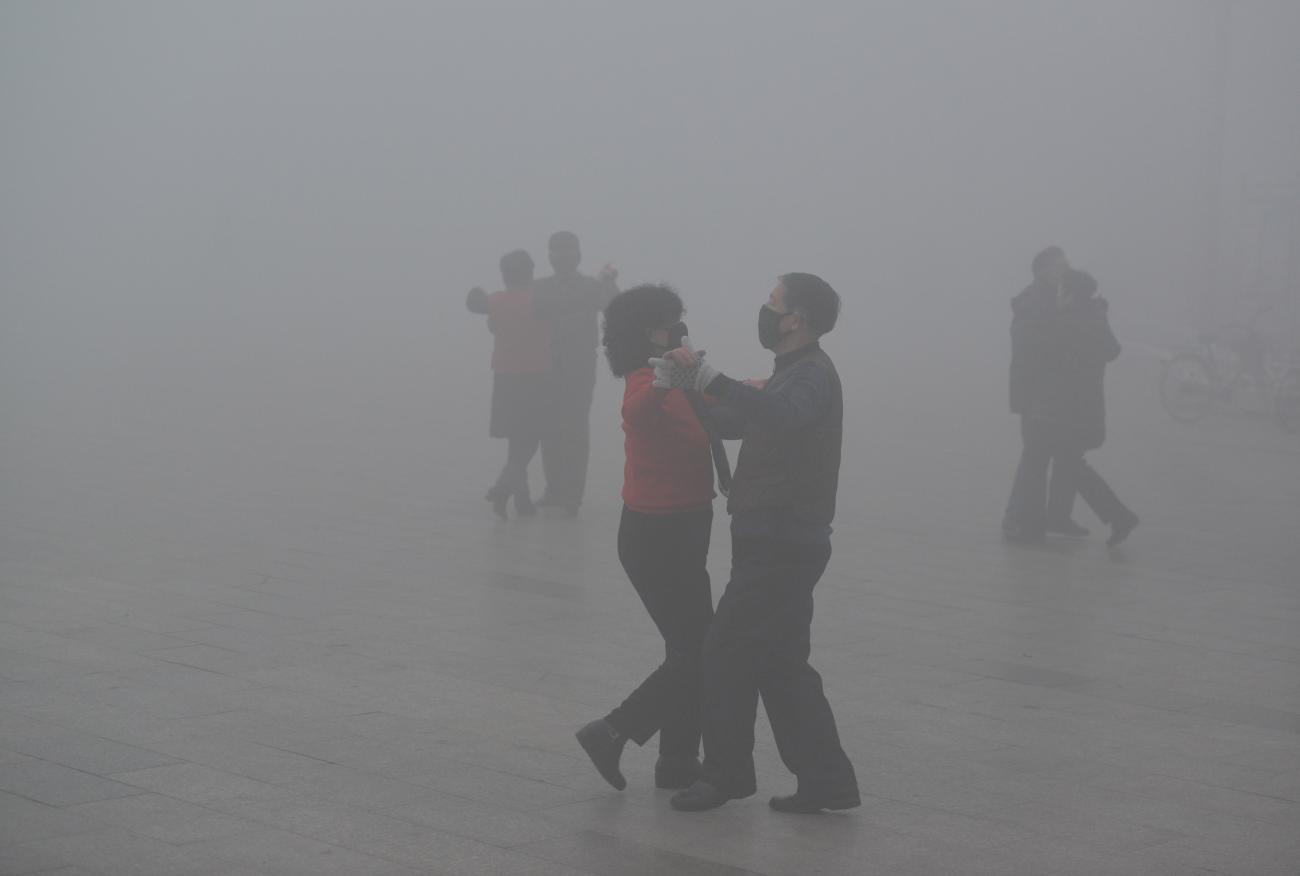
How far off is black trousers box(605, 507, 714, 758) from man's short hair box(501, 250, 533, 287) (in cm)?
719

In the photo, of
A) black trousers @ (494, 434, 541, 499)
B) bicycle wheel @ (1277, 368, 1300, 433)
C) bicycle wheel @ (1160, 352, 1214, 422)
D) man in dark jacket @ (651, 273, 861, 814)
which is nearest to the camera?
man in dark jacket @ (651, 273, 861, 814)

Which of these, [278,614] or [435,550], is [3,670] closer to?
[278,614]

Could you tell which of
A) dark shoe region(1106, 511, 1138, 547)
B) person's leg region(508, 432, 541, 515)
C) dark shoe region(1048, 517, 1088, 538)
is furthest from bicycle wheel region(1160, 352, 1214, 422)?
person's leg region(508, 432, 541, 515)

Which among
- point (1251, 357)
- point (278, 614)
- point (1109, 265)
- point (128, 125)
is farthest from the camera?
point (128, 125)

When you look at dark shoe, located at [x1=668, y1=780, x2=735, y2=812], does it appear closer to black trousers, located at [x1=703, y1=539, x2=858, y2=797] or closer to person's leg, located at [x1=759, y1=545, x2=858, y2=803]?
black trousers, located at [x1=703, y1=539, x2=858, y2=797]

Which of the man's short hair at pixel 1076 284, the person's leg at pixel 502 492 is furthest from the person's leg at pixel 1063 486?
the person's leg at pixel 502 492

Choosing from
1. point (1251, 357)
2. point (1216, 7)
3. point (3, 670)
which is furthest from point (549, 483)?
point (1216, 7)

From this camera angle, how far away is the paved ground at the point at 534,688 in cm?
489

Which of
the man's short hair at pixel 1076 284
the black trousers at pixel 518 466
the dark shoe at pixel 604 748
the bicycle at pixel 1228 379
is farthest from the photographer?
the bicycle at pixel 1228 379

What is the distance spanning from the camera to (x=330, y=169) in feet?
123

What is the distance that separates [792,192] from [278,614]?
101 ft

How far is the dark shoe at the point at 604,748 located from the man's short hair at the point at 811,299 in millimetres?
1332

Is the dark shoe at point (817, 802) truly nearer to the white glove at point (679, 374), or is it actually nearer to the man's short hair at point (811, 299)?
the white glove at point (679, 374)

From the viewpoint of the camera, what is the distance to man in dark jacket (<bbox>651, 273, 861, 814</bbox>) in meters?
5.15
